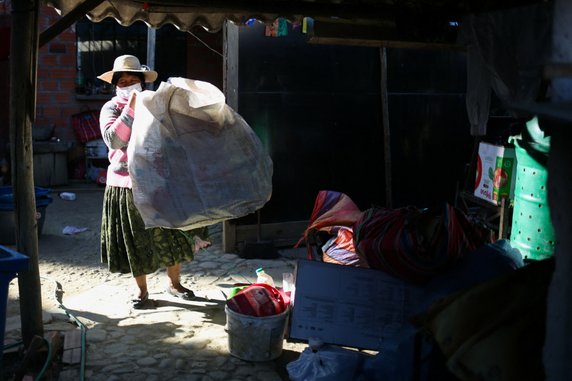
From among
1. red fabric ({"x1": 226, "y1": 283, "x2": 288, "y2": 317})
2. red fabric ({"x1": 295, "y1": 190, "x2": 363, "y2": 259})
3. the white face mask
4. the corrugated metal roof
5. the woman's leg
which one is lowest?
the woman's leg

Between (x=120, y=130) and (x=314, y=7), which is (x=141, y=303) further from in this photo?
(x=314, y=7)

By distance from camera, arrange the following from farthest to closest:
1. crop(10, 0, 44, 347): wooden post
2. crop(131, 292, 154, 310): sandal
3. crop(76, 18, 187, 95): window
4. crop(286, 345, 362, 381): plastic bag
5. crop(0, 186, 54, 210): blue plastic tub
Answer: crop(76, 18, 187, 95): window → crop(0, 186, 54, 210): blue plastic tub → crop(131, 292, 154, 310): sandal → crop(10, 0, 44, 347): wooden post → crop(286, 345, 362, 381): plastic bag

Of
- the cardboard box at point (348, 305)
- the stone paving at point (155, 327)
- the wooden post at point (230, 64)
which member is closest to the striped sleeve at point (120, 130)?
the stone paving at point (155, 327)

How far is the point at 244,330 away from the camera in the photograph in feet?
13.1

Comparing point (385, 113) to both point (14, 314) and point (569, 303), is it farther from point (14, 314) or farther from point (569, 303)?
point (569, 303)

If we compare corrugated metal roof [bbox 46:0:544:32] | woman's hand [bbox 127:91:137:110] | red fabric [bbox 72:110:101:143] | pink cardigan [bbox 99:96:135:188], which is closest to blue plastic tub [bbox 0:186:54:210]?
pink cardigan [bbox 99:96:135:188]

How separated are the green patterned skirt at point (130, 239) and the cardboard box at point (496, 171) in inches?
105

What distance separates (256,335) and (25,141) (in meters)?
1.85

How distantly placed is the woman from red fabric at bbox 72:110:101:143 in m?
5.89

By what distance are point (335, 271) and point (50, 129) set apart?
7817mm

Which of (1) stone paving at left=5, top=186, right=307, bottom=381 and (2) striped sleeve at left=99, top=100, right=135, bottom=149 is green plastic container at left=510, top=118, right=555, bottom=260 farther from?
(2) striped sleeve at left=99, top=100, right=135, bottom=149

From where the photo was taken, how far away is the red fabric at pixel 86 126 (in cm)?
1055

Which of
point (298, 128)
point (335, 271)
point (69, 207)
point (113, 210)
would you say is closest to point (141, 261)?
point (113, 210)

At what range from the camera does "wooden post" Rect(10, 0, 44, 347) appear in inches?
146
